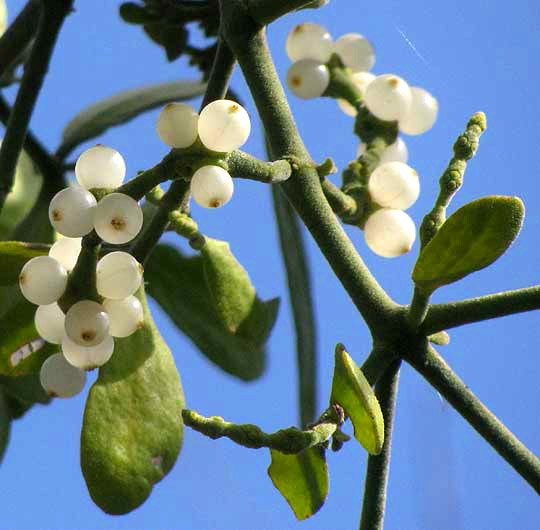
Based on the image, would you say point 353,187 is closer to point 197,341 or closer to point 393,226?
point 393,226

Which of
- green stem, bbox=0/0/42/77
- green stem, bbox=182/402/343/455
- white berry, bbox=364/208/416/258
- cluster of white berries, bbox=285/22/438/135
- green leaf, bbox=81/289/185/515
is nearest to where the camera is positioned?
green stem, bbox=182/402/343/455

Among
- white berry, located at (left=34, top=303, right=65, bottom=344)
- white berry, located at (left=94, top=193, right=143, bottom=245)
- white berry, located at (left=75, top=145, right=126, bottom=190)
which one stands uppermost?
white berry, located at (left=75, top=145, right=126, bottom=190)

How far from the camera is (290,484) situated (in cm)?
54

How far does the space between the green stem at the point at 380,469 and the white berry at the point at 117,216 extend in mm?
154

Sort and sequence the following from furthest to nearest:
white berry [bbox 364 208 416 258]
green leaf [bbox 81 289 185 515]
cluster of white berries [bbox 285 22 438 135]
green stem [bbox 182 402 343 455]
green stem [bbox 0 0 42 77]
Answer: green stem [bbox 0 0 42 77] → cluster of white berries [bbox 285 22 438 135] → white berry [bbox 364 208 416 258] → green leaf [bbox 81 289 185 515] → green stem [bbox 182 402 343 455]

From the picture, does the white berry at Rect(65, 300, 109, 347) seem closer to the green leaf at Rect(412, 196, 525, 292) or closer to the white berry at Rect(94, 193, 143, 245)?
the white berry at Rect(94, 193, 143, 245)

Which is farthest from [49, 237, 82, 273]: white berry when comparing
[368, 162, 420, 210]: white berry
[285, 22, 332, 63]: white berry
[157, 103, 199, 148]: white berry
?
[285, 22, 332, 63]: white berry

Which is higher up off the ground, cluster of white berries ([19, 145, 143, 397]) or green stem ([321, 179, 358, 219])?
green stem ([321, 179, 358, 219])

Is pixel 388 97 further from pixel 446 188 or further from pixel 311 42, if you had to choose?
pixel 446 188

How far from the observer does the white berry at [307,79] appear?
0.81 metres

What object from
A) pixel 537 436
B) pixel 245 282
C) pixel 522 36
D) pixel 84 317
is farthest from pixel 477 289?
pixel 84 317

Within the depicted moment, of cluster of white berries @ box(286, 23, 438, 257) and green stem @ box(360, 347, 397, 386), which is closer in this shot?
green stem @ box(360, 347, 397, 386)

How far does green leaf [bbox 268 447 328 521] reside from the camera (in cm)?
53

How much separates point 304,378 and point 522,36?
41 cm
